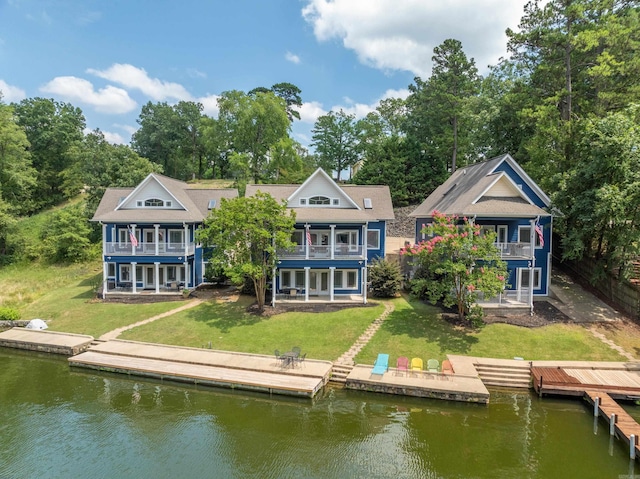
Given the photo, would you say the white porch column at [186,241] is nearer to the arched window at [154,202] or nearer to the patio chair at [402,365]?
→ the arched window at [154,202]

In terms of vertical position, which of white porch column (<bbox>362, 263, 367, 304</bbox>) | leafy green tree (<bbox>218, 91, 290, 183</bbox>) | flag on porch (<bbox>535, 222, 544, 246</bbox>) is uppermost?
leafy green tree (<bbox>218, 91, 290, 183</bbox>)

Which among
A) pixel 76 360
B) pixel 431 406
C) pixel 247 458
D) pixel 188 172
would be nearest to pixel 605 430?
pixel 431 406

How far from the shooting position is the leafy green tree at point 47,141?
56.8 metres

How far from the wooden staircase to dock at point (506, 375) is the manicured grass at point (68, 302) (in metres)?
19.9

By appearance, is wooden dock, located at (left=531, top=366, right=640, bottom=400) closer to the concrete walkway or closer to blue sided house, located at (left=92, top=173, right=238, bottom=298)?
the concrete walkway

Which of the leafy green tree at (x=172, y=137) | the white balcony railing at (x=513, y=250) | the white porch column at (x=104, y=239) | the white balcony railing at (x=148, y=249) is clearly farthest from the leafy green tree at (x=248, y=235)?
the leafy green tree at (x=172, y=137)

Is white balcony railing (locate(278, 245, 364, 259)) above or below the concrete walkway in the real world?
above

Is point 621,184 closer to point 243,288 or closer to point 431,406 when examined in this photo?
point 431,406

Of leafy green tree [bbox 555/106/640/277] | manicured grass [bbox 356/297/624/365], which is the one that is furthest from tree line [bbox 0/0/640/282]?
manicured grass [bbox 356/297/624/365]

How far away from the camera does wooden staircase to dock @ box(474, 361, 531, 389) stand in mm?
17750

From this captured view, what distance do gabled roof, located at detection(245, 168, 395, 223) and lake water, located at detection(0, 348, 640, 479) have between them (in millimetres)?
12970

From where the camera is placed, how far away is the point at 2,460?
496 inches

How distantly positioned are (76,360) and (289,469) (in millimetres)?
13905

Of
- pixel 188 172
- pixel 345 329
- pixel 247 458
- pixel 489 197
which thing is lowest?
pixel 247 458
